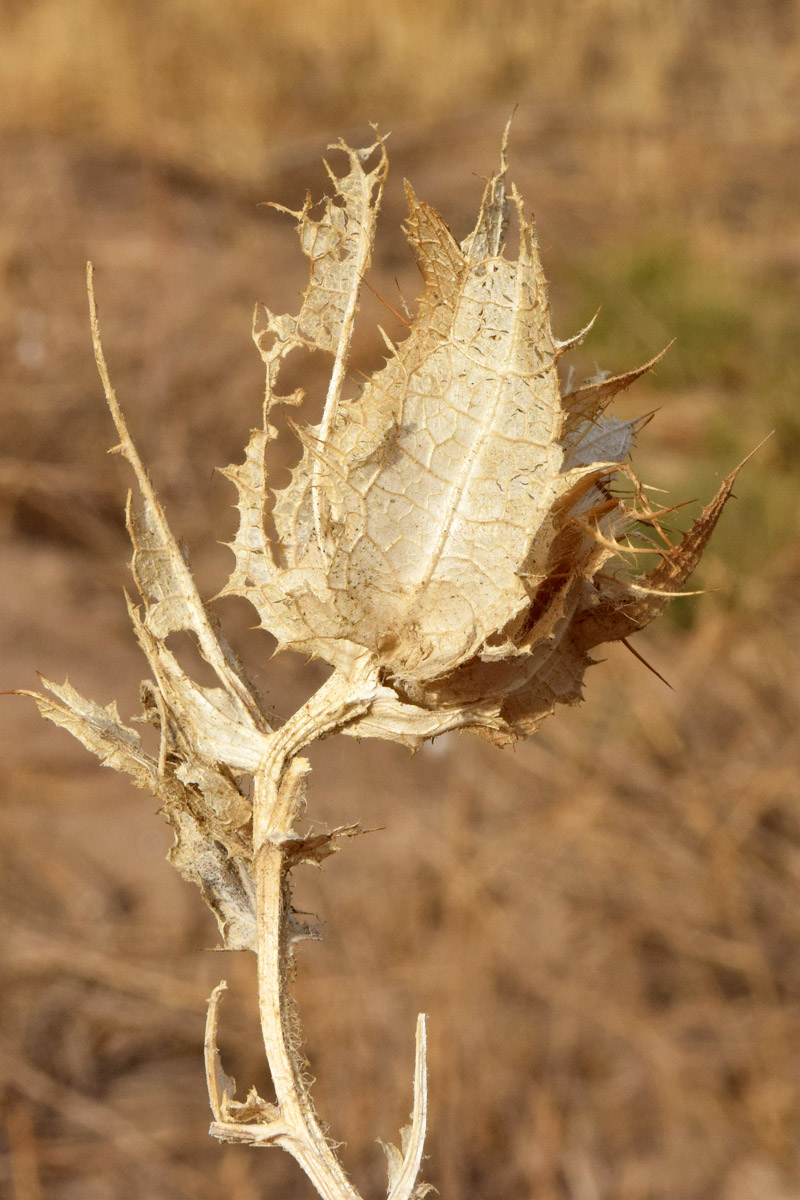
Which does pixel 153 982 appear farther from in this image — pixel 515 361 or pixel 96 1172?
pixel 515 361

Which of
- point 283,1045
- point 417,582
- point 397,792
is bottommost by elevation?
point 397,792

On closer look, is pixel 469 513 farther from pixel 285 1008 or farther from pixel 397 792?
pixel 397 792

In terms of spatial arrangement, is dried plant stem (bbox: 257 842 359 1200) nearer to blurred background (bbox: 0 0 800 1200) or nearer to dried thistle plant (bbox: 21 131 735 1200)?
dried thistle plant (bbox: 21 131 735 1200)

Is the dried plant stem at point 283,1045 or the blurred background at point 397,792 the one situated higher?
the dried plant stem at point 283,1045

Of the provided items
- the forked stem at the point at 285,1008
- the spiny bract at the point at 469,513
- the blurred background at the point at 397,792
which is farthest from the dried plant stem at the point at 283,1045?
the blurred background at the point at 397,792

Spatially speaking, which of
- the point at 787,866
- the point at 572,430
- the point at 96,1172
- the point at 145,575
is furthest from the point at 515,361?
the point at 787,866

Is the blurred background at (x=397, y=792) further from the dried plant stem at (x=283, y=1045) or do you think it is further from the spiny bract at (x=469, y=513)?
the dried plant stem at (x=283, y=1045)

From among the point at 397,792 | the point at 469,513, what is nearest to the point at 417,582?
the point at 469,513
